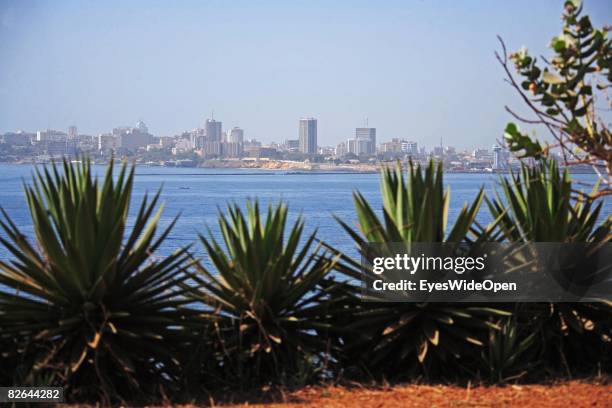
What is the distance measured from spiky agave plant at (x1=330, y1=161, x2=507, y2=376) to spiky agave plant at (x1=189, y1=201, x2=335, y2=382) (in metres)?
0.34

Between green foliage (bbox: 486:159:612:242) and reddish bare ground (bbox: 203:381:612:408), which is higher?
green foliage (bbox: 486:159:612:242)

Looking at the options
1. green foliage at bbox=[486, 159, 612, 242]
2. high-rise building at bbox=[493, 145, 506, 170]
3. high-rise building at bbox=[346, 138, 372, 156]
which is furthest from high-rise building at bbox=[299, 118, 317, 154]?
green foliage at bbox=[486, 159, 612, 242]

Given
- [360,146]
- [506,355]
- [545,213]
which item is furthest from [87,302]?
[360,146]

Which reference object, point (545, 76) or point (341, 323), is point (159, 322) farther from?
point (545, 76)

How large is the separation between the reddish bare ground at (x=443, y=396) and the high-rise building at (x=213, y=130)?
162 m

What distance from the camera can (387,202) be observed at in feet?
23.3

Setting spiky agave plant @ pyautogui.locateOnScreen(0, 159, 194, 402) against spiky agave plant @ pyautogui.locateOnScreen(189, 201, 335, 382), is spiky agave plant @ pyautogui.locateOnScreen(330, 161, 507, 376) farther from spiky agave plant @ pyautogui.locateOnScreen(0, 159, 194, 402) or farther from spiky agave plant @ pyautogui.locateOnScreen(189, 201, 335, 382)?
spiky agave plant @ pyautogui.locateOnScreen(0, 159, 194, 402)

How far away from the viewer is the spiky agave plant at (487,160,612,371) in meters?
7.01

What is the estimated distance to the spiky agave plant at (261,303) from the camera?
650 centimetres

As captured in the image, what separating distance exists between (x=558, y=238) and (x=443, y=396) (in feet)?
6.45

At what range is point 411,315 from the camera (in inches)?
263

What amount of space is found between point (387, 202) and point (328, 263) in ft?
2.42

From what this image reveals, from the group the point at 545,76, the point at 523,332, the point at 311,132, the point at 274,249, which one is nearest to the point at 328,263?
the point at 274,249

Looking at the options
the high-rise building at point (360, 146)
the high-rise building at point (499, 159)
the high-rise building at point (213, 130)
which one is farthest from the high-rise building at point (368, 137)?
the high-rise building at point (499, 159)
